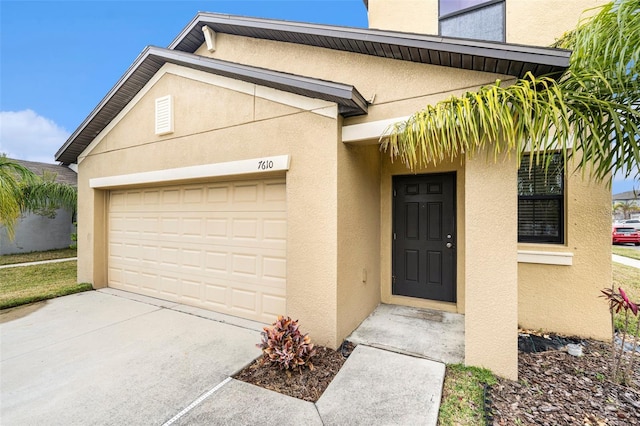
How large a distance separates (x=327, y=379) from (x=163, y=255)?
4.71 meters

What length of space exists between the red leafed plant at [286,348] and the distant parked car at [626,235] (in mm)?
22514

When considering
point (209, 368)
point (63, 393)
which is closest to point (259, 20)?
point (209, 368)

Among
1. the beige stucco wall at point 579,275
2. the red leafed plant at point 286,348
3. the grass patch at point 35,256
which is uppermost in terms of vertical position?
the beige stucco wall at point 579,275

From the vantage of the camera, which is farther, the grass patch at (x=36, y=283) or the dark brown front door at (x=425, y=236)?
the grass patch at (x=36, y=283)

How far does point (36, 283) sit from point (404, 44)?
10385 mm

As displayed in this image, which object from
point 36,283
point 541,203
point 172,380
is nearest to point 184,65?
point 172,380

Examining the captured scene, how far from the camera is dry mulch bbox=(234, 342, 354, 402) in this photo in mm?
2971

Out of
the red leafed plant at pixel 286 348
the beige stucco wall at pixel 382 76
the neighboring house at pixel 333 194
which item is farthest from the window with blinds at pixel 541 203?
the red leafed plant at pixel 286 348

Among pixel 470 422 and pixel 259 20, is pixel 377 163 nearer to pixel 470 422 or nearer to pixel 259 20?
pixel 259 20

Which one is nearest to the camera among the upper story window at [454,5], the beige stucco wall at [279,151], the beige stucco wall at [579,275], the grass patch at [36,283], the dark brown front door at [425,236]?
the beige stucco wall at [279,151]

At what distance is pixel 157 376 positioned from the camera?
321 cm

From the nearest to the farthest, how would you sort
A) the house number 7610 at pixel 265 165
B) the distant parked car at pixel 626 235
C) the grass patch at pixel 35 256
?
1. the house number 7610 at pixel 265 165
2. the grass patch at pixel 35 256
3. the distant parked car at pixel 626 235

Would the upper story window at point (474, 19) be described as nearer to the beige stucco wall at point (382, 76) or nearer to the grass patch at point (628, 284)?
the beige stucco wall at point (382, 76)

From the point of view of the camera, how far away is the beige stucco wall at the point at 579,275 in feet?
13.4
